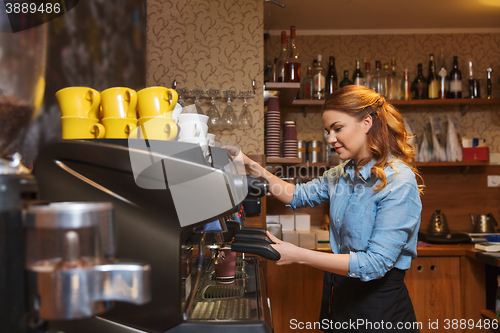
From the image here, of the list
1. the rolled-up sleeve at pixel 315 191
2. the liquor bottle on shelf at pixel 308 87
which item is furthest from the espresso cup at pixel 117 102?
the liquor bottle on shelf at pixel 308 87

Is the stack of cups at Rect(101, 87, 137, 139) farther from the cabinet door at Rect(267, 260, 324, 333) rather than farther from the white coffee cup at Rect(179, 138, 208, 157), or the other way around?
the cabinet door at Rect(267, 260, 324, 333)

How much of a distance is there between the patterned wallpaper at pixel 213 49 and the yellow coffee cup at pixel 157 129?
1437mm

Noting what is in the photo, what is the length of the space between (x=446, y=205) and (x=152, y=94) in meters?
2.88

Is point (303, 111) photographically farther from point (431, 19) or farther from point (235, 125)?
point (431, 19)

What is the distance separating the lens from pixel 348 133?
1171 millimetres

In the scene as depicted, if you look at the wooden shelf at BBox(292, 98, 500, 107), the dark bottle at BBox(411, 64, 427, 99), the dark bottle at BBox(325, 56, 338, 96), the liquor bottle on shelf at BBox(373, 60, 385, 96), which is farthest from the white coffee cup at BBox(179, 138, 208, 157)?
the dark bottle at BBox(411, 64, 427, 99)

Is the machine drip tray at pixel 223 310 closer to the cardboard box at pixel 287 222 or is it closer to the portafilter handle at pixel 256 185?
the portafilter handle at pixel 256 185

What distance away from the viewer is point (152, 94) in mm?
812

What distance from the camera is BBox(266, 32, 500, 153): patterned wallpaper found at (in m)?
2.93

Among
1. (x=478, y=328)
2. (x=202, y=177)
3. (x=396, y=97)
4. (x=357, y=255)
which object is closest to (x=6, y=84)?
(x=202, y=177)

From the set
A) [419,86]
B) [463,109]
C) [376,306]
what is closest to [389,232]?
[376,306]

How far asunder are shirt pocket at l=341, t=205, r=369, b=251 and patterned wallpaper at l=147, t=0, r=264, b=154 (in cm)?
113

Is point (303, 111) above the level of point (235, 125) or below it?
above

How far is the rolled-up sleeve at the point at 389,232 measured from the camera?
3.28 ft
